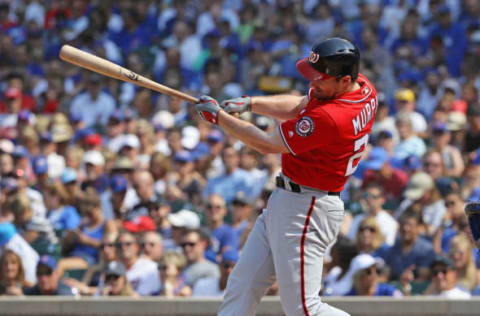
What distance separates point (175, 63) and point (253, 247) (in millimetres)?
7181

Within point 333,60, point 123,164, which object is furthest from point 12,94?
point 333,60

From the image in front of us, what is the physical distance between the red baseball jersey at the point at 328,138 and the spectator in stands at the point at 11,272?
3116 mm

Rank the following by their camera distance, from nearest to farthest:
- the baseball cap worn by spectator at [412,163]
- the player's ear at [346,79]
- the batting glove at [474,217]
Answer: the batting glove at [474,217] < the player's ear at [346,79] < the baseball cap worn by spectator at [412,163]

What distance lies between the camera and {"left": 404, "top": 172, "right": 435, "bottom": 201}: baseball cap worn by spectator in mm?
7801

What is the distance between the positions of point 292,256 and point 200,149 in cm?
490

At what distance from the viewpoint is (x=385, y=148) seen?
8703 millimetres

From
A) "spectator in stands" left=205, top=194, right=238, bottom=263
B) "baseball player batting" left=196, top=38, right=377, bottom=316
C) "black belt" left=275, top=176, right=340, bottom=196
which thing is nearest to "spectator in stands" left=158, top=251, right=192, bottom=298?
"spectator in stands" left=205, top=194, right=238, bottom=263

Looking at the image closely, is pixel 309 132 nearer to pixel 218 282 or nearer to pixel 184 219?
pixel 218 282

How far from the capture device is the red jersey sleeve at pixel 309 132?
4.31 metres

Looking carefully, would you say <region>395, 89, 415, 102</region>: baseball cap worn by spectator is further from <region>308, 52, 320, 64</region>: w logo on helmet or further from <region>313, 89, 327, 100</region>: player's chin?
<region>308, 52, 320, 64</region>: w logo on helmet

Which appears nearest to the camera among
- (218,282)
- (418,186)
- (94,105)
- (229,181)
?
(218,282)

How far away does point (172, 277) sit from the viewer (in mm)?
6855

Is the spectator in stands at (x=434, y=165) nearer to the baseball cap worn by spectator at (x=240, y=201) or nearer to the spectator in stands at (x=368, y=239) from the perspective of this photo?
the spectator in stands at (x=368, y=239)

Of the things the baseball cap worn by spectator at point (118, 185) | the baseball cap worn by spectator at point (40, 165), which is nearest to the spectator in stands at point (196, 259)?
the baseball cap worn by spectator at point (118, 185)
